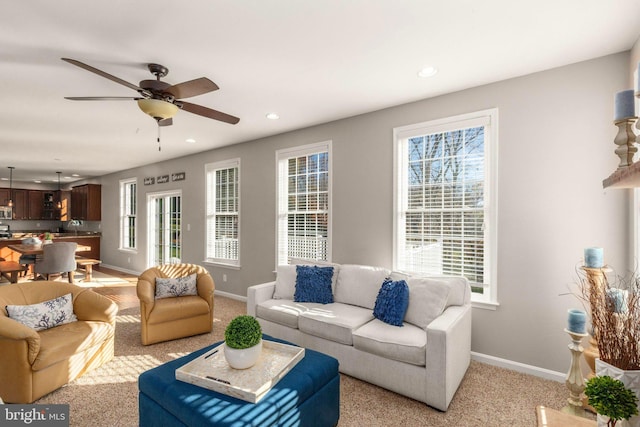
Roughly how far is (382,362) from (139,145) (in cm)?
539

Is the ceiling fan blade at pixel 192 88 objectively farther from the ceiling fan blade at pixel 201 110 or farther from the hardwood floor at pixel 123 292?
the hardwood floor at pixel 123 292

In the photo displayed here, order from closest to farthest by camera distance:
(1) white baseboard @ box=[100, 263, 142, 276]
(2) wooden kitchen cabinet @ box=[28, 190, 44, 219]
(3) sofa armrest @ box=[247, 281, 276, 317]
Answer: (3) sofa armrest @ box=[247, 281, 276, 317], (1) white baseboard @ box=[100, 263, 142, 276], (2) wooden kitchen cabinet @ box=[28, 190, 44, 219]

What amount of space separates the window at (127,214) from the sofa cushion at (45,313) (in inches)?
224

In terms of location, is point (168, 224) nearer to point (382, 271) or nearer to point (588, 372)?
point (382, 271)

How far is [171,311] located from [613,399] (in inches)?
144

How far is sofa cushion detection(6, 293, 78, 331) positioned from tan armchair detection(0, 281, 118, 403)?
0.06 m

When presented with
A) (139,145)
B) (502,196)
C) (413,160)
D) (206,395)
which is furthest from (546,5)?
(139,145)

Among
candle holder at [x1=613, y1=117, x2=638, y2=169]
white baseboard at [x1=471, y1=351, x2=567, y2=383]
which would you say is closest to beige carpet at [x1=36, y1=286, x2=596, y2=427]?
white baseboard at [x1=471, y1=351, x2=567, y2=383]

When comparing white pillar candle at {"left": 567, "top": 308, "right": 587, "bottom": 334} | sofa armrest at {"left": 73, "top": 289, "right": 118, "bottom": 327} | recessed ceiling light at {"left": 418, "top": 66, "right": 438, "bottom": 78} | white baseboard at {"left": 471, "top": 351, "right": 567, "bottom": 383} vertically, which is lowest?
white baseboard at {"left": 471, "top": 351, "right": 567, "bottom": 383}

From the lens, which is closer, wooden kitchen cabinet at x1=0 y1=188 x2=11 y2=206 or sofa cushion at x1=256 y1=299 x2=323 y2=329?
sofa cushion at x1=256 y1=299 x2=323 y2=329

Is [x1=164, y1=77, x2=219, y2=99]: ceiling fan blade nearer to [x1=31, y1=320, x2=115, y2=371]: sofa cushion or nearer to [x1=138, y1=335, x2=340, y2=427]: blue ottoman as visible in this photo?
[x1=138, y1=335, x2=340, y2=427]: blue ottoman

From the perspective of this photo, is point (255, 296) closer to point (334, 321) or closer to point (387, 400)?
point (334, 321)

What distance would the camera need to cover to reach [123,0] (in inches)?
74.0

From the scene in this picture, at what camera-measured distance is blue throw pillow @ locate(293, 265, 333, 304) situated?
3.47 metres
